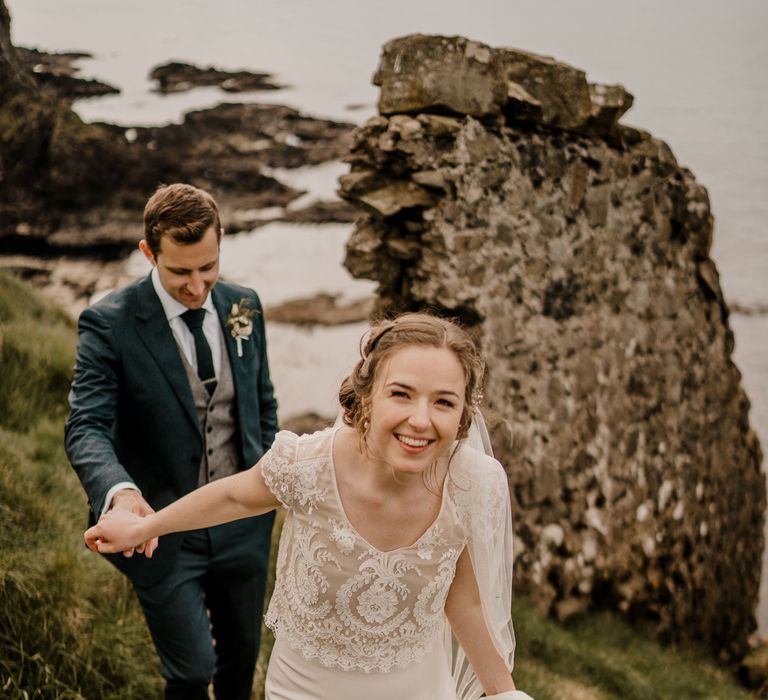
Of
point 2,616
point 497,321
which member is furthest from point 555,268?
point 2,616

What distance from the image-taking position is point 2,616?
2908 mm

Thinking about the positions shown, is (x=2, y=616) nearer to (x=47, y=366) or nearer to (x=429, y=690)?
(x=429, y=690)

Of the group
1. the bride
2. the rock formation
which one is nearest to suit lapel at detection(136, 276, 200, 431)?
the bride

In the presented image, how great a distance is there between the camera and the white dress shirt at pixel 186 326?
2580 mm

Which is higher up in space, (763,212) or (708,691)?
(763,212)

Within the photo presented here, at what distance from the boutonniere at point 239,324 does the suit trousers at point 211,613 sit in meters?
0.60

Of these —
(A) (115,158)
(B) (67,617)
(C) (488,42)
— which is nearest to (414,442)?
(B) (67,617)

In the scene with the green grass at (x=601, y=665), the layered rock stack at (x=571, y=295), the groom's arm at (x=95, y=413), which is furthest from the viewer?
the layered rock stack at (x=571, y=295)

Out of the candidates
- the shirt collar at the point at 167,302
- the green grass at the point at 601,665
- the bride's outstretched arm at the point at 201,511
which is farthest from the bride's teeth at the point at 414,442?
the green grass at the point at 601,665

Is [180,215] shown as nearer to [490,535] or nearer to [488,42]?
[490,535]

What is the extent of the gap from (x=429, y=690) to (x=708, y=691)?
367 centimetres

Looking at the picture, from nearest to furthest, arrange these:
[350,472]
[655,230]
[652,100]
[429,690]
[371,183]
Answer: [350,472] < [429,690] < [371,183] < [655,230] < [652,100]

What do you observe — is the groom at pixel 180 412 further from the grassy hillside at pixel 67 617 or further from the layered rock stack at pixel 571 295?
the layered rock stack at pixel 571 295

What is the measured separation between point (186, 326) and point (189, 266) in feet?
0.78
